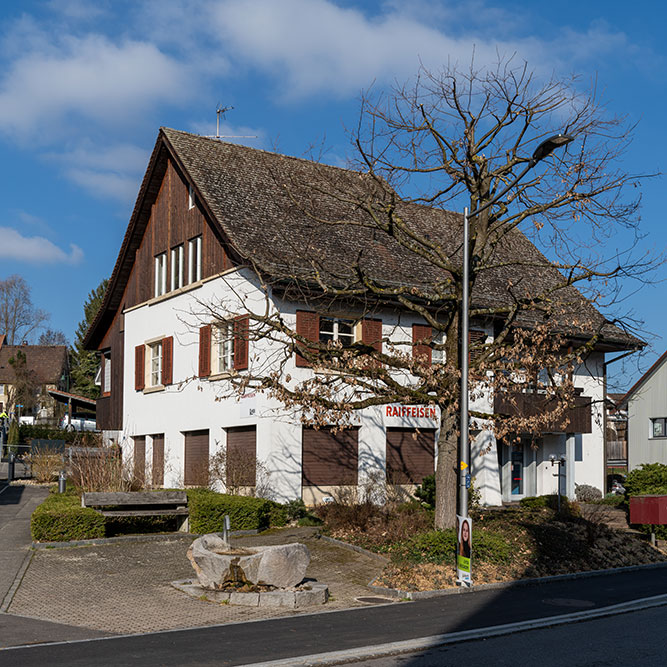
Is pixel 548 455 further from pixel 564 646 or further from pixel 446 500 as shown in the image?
pixel 564 646

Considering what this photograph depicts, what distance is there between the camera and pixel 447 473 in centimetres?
1794

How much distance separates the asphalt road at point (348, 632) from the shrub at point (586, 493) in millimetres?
16703

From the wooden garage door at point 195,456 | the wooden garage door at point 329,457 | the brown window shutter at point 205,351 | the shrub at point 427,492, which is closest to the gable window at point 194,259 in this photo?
the brown window shutter at point 205,351

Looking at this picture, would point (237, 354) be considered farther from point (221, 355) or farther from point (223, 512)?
point (223, 512)

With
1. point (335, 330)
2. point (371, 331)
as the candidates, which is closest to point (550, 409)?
point (371, 331)

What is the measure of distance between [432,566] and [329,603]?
266cm

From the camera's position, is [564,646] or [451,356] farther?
[451,356]

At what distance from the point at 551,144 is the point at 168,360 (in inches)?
719

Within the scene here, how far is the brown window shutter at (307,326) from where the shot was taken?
24656mm

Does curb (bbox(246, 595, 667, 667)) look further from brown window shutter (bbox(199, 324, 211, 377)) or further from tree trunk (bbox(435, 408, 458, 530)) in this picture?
brown window shutter (bbox(199, 324, 211, 377))

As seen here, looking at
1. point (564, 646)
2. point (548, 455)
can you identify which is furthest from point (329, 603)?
point (548, 455)

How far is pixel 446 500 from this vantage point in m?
18.0

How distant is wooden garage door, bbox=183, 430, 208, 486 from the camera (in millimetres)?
26391

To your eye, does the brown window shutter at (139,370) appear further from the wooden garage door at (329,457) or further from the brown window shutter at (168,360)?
the wooden garage door at (329,457)
